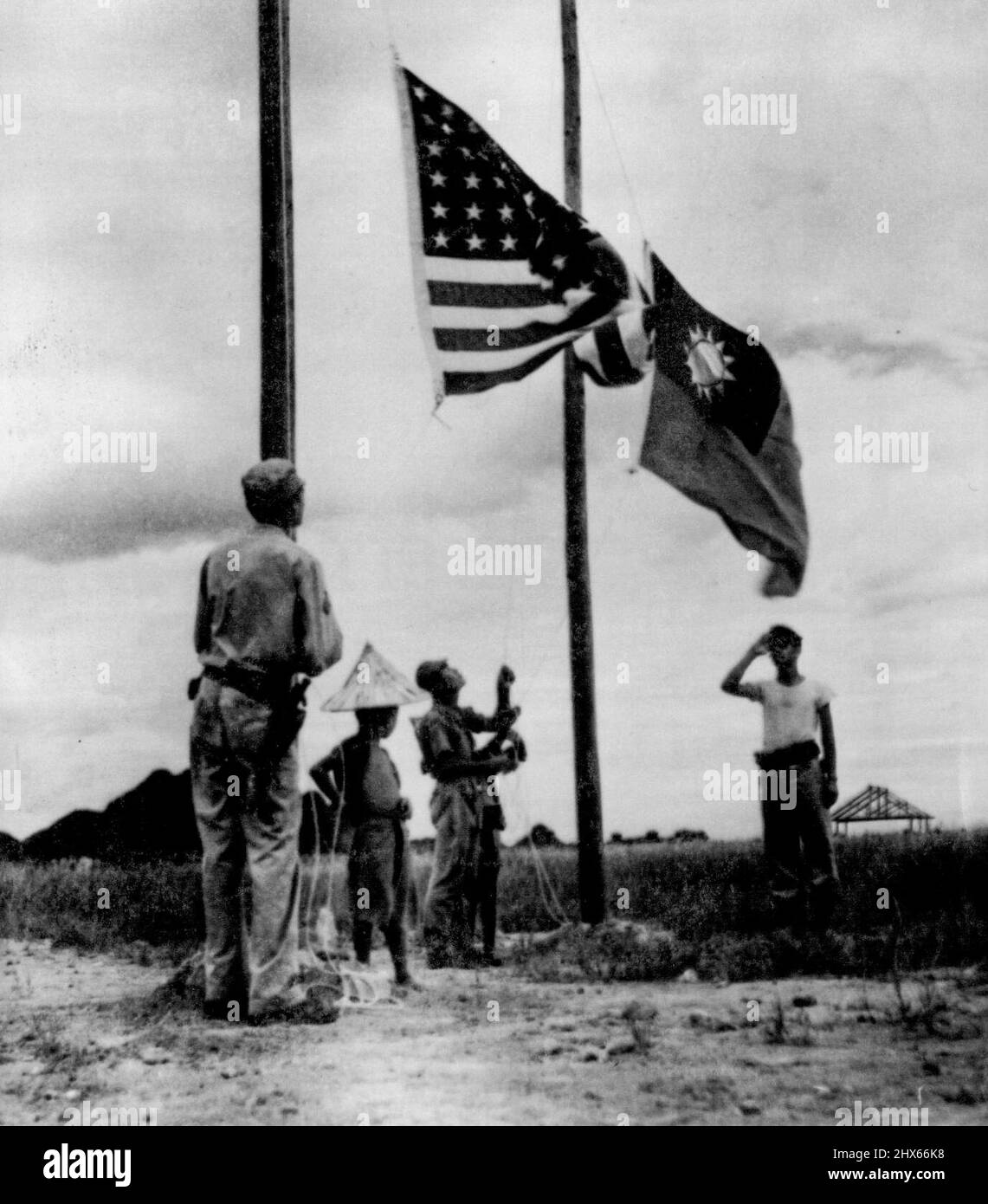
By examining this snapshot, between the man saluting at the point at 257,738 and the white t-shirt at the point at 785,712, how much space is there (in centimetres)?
177

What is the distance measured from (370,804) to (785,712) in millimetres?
1746

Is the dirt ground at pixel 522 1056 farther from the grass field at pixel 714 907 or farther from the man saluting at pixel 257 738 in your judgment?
the man saluting at pixel 257 738

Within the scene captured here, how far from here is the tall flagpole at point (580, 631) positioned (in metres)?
6.52

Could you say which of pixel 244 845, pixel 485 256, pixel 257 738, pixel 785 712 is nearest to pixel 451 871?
pixel 244 845

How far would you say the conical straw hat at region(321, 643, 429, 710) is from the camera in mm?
6305

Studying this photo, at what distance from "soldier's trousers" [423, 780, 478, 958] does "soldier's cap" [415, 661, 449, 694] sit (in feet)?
1.34

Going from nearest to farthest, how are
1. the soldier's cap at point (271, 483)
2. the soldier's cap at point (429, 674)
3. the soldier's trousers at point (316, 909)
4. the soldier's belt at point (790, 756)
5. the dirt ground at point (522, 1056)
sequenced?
the dirt ground at point (522, 1056) < the soldier's cap at point (271, 483) < the soldier's trousers at point (316, 909) < the soldier's cap at point (429, 674) < the soldier's belt at point (790, 756)

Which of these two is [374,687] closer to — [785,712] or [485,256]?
[785,712]

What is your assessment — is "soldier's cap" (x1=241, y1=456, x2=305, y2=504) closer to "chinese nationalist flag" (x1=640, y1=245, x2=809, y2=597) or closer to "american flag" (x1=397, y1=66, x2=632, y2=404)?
"american flag" (x1=397, y1=66, x2=632, y2=404)

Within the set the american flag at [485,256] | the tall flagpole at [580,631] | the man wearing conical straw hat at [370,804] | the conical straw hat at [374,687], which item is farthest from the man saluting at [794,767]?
the american flag at [485,256]

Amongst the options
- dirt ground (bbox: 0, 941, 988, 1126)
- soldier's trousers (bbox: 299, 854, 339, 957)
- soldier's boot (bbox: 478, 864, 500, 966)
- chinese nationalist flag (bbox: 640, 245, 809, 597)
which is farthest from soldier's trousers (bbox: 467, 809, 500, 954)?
chinese nationalist flag (bbox: 640, 245, 809, 597)

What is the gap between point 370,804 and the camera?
630cm

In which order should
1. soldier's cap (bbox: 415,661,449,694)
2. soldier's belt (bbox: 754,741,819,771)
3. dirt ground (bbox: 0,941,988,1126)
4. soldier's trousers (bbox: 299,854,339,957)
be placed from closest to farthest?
1. dirt ground (bbox: 0,941,988,1126)
2. soldier's trousers (bbox: 299,854,339,957)
3. soldier's cap (bbox: 415,661,449,694)
4. soldier's belt (bbox: 754,741,819,771)

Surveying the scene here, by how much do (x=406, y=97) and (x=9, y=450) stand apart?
2.23 m
